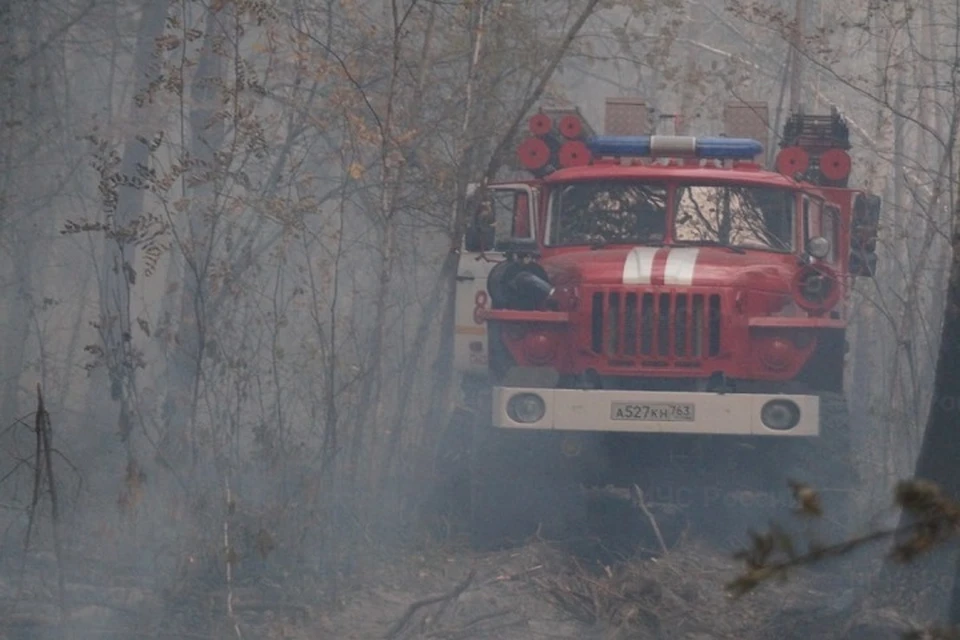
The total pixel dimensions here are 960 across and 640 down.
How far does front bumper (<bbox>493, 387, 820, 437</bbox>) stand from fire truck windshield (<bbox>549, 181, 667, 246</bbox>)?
1437 millimetres

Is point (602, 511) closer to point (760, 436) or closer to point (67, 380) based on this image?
point (760, 436)

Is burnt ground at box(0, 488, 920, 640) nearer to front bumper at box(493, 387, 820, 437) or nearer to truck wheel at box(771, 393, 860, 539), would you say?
truck wheel at box(771, 393, 860, 539)

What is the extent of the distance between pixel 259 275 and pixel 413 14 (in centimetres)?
258

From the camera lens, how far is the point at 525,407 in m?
8.16

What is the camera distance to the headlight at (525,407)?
8141mm

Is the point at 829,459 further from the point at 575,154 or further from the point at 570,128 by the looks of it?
the point at 570,128

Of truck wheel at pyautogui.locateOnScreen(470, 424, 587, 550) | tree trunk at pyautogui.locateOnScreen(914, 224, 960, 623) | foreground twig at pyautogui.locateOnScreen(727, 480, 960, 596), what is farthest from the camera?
truck wheel at pyautogui.locateOnScreen(470, 424, 587, 550)

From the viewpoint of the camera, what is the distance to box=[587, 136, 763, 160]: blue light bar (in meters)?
9.37

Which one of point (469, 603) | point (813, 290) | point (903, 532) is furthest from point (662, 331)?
point (903, 532)

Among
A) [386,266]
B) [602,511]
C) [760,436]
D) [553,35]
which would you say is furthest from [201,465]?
[553,35]

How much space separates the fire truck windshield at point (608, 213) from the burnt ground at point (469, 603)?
213 cm

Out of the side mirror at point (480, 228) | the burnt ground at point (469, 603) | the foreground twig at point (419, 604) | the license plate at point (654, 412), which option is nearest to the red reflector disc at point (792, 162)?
the side mirror at point (480, 228)

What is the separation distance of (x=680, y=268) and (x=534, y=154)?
1.76 metres

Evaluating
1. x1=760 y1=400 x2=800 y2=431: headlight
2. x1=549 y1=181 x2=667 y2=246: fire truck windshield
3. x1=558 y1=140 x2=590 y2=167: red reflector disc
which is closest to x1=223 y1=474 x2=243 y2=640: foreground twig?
x1=760 y1=400 x2=800 y2=431: headlight
